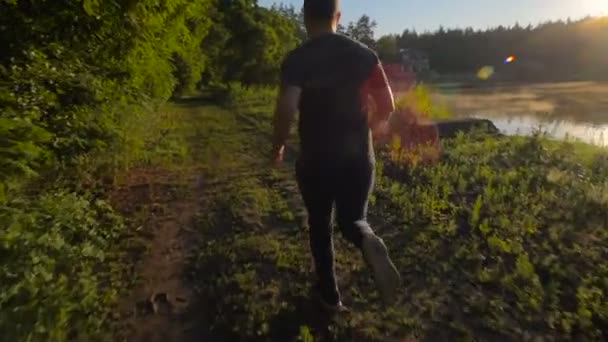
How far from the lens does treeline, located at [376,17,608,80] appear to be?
63.0 meters

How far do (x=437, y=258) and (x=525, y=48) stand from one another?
87.1m

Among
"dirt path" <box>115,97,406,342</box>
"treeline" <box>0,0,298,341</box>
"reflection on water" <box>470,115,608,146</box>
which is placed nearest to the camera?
"treeline" <box>0,0,298,341</box>

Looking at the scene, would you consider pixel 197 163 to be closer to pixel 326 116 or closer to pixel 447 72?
pixel 326 116

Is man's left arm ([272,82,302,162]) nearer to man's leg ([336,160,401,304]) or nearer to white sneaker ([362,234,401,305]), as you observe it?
man's leg ([336,160,401,304])

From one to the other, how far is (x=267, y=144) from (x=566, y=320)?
7289 millimetres

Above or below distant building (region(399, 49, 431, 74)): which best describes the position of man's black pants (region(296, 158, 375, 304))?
above

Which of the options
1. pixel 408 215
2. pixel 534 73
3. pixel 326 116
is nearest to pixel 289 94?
pixel 326 116

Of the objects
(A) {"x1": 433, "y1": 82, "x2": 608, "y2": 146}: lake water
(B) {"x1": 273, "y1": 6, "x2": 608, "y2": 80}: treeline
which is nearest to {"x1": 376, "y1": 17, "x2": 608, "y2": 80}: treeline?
(B) {"x1": 273, "y1": 6, "x2": 608, "y2": 80}: treeline

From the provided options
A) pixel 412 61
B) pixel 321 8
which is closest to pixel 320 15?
pixel 321 8

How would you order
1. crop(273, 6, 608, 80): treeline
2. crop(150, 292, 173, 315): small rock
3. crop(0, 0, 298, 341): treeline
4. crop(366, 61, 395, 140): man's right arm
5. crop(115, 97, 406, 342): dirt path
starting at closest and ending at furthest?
crop(366, 61, 395, 140): man's right arm
crop(0, 0, 298, 341): treeline
crop(115, 97, 406, 342): dirt path
crop(150, 292, 173, 315): small rock
crop(273, 6, 608, 80): treeline

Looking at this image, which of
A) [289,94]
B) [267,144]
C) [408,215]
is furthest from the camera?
[267,144]

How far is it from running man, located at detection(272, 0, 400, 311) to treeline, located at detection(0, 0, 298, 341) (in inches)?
61.9

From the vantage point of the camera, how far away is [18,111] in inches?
117

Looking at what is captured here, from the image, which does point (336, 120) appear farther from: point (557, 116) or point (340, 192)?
point (557, 116)
